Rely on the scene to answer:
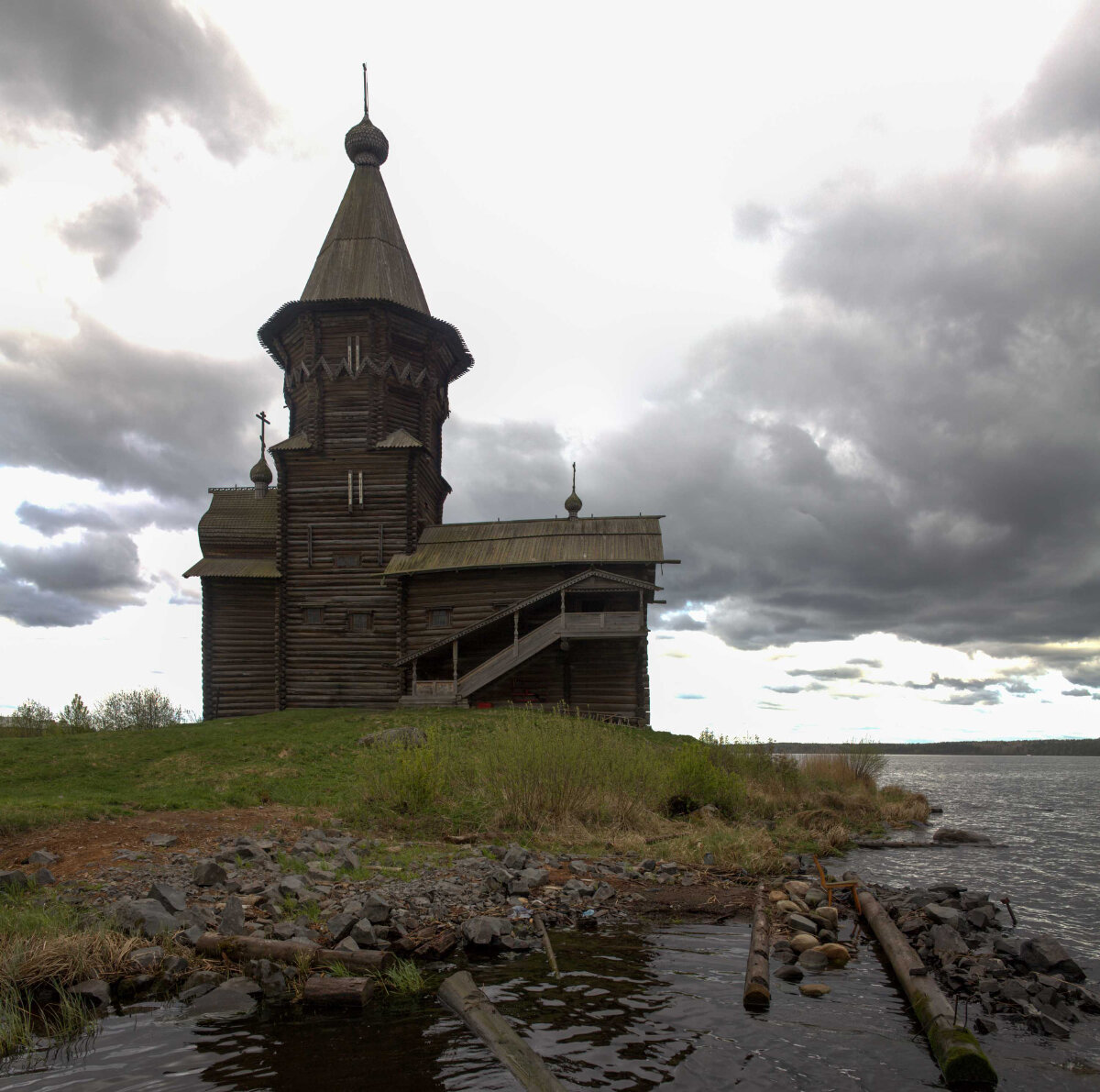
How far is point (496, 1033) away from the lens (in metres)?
5.59

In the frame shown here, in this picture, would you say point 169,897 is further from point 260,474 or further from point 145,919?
point 260,474

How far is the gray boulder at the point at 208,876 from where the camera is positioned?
914cm

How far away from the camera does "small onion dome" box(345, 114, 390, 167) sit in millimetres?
38688

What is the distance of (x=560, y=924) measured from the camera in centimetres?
922

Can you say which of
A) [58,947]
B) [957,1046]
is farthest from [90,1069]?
[957,1046]

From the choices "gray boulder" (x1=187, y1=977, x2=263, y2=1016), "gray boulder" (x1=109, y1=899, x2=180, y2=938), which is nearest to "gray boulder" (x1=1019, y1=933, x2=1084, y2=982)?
"gray boulder" (x1=187, y1=977, x2=263, y2=1016)

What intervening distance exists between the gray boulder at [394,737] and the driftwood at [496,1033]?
12893 mm

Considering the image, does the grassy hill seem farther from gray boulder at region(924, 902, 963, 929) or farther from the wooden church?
the wooden church

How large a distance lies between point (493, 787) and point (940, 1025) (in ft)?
30.4

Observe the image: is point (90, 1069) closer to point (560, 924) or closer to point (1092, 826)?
point (560, 924)

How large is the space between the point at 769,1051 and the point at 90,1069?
4884 millimetres

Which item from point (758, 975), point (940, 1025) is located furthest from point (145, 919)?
point (940, 1025)

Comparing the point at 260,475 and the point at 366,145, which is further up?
the point at 366,145

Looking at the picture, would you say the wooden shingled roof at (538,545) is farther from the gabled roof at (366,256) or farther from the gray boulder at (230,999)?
the gray boulder at (230,999)
